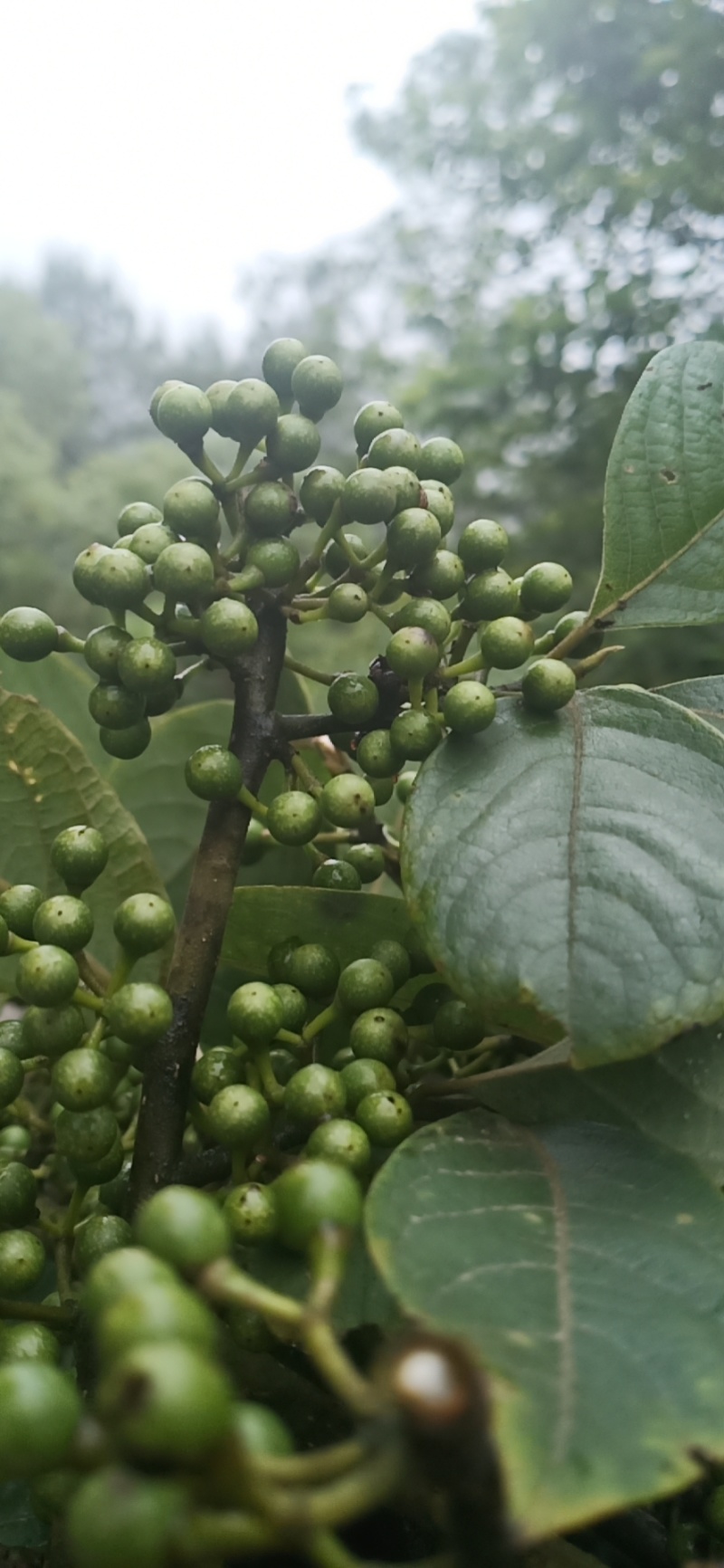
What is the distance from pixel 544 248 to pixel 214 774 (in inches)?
87.6

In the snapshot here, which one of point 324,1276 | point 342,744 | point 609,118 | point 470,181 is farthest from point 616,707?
point 470,181

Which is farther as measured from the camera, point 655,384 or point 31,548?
point 31,548

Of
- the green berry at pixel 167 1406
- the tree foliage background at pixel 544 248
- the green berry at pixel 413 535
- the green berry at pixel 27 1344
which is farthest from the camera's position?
the tree foliage background at pixel 544 248

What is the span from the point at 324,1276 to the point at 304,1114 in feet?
0.46

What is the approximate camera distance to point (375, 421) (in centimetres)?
48

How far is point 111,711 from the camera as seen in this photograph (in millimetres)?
434

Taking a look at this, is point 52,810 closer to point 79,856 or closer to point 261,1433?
point 79,856

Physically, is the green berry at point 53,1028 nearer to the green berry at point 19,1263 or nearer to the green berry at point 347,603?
the green berry at point 19,1263

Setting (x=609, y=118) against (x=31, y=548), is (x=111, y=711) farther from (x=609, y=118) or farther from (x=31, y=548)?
(x=31, y=548)

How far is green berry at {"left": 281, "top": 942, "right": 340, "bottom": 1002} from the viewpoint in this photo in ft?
1.42

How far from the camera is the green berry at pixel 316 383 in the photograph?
456 mm

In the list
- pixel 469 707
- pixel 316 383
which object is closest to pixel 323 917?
pixel 469 707

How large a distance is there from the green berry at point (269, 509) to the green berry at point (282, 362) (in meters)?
0.05

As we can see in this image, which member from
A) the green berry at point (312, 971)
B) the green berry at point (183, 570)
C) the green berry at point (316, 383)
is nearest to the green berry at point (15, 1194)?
the green berry at point (312, 971)
